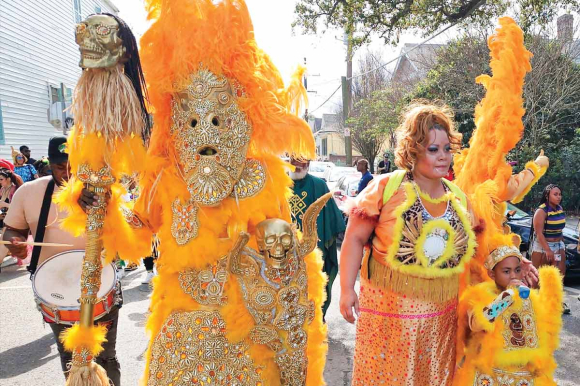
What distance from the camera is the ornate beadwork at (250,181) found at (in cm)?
220

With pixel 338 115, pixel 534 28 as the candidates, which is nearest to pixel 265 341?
pixel 534 28

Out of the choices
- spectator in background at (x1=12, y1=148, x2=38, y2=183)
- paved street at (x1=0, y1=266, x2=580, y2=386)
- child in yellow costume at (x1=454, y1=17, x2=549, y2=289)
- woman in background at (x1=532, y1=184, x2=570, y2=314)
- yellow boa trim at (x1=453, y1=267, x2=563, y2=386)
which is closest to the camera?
yellow boa trim at (x1=453, y1=267, x2=563, y2=386)

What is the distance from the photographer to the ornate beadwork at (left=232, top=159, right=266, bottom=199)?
220cm

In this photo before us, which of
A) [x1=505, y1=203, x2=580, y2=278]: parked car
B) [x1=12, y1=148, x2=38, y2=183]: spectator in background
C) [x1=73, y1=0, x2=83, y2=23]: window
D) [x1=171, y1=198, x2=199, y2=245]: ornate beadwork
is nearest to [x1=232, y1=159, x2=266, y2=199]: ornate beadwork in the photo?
[x1=171, y1=198, x2=199, y2=245]: ornate beadwork

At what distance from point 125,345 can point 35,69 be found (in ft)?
42.9

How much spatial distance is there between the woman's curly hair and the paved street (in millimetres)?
2221

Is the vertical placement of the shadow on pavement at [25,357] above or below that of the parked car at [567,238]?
below

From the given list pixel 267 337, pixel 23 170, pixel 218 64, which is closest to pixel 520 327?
pixel 267 337

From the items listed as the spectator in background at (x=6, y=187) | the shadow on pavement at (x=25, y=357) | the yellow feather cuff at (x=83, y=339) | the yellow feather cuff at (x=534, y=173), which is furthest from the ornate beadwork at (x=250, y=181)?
the spectator in background at (x=6, y=187)

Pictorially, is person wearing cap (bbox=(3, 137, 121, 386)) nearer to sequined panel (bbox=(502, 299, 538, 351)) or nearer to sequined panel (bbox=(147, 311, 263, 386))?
sequined panel (bbox=(147, 311, 263, 386))

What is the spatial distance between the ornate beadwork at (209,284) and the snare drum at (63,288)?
0.94 meters

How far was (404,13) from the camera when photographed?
8430 mm

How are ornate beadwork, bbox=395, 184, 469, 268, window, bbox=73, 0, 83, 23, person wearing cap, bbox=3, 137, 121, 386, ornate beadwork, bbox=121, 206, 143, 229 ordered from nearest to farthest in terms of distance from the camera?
ornate beadwork, bbox=121, 206, 143, 229 < ornate beadwork, bbox=395, 184, 469, 268 < person wearing cap, bbox=3, 137, 121, 386 < window, bbox=73, 0, 83, 23

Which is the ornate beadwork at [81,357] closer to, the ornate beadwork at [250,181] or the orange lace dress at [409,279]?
the ornate beadwork at [250,181]
